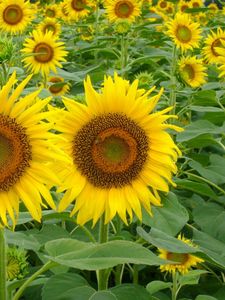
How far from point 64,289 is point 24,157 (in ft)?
1.40

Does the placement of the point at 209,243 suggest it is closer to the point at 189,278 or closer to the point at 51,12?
the point at 189,278

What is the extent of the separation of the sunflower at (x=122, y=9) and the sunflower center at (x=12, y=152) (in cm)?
414

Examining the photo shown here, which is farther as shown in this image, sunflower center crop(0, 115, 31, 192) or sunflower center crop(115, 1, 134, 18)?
sunflower center crop(115, 1, 134, 18)

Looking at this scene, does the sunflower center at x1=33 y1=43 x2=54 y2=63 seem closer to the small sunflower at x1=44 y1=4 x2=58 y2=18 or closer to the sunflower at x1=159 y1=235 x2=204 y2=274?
the sunflower at x1=159 y1=235 x2=204 y2=274

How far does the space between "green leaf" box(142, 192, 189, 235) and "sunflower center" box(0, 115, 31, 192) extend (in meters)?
0.45

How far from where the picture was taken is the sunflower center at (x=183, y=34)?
14.8 ft

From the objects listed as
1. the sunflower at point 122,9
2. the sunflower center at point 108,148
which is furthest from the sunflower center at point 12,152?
the sunflower at point 122,9

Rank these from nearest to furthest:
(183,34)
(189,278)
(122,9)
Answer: (189,278) → (183,34) → (122,9)

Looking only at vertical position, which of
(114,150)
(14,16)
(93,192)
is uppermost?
(14,16)

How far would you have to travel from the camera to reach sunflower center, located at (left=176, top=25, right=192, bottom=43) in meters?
4.52

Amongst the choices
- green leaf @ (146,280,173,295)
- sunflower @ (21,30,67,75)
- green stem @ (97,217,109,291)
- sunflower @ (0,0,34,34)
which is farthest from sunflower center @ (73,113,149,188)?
sunflower @ (0,0,34,34)

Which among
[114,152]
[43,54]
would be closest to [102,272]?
[114,152]

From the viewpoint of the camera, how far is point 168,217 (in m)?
1.83

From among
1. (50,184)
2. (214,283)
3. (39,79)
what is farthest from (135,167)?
(39,79)
